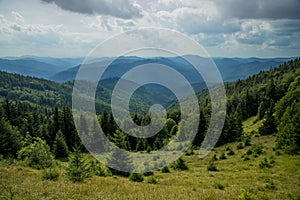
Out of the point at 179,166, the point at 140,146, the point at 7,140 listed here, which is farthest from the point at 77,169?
the point at 140,146

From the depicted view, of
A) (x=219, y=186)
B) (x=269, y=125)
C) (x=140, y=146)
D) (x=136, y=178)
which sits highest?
(x=219, y=186)

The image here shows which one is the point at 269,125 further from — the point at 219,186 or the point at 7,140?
the point at 7,140

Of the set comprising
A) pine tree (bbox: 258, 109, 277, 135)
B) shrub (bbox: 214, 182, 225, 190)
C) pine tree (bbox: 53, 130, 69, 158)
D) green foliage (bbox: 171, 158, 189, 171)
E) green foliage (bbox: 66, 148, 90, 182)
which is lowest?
pine tree (bbox: 53, 130, 69, 158)

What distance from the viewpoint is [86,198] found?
38.9 feet

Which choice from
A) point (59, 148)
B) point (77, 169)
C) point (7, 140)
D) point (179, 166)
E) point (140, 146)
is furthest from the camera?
point (140, 146)

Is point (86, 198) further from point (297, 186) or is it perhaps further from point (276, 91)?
point (276, 91)

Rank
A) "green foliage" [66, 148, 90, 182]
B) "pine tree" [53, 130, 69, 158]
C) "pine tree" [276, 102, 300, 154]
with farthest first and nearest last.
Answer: "pine tree" [53, 130, 69, 158]
"pine tree" [276, 102, 300, 154]
"green foliage" [66, 148, 90, 182]

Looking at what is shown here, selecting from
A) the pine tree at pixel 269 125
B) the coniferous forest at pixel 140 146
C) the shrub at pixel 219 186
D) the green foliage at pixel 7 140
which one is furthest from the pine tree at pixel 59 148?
the pine tree at pixel 269 125

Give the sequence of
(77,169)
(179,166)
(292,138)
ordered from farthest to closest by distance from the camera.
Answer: (179,166) < (292,138) < (77,169)

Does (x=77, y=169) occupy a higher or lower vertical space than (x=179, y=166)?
higher

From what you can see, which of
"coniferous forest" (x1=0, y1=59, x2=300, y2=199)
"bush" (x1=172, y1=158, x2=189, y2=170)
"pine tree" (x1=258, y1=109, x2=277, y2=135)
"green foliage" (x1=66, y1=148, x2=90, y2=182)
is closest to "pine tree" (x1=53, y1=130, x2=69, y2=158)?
"coniferous forest" (x1=0, y1=59, x2=300, y2=199)

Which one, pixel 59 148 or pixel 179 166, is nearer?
pixel 179 166

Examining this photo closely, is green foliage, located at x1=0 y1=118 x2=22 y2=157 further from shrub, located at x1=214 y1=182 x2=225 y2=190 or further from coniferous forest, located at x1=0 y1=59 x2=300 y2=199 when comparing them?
shrub, located at x1=214 y1=182 x2=225 y2=190

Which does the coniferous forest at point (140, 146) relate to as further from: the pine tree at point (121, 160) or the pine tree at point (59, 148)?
the pine tree at point (121, 160)
